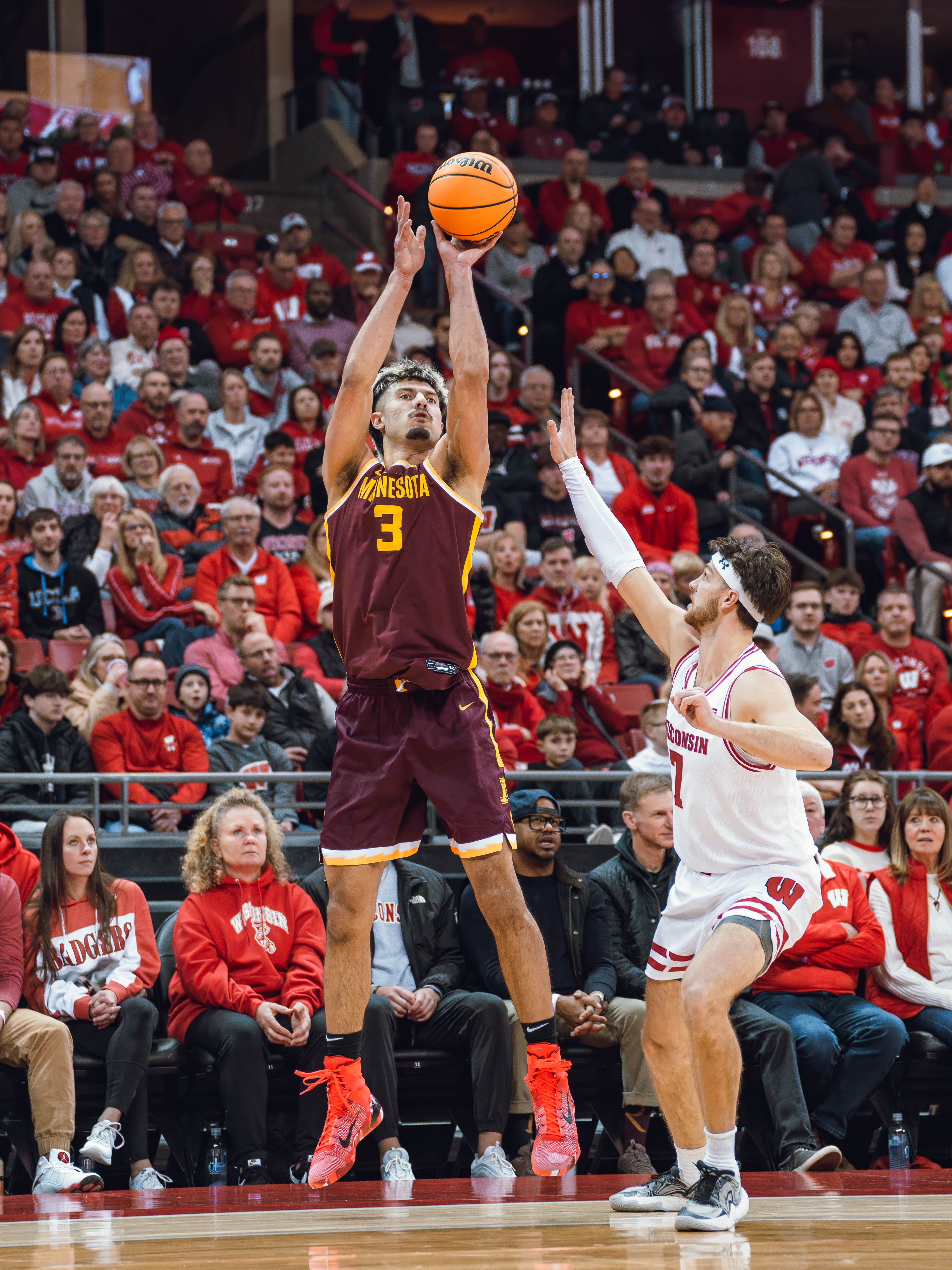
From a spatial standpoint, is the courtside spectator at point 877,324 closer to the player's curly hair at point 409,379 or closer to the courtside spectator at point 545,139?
the courtside spectator at point 545,139

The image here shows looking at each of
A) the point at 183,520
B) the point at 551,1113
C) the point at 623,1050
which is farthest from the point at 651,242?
the point at 551,1113

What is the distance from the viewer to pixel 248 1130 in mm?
6668

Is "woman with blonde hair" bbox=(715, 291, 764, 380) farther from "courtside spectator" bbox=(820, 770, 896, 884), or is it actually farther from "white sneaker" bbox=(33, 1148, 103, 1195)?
"white sneaker" bbox=(33, 1148, 103, 1195)

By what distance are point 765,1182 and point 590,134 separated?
14.7m

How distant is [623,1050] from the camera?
7.16 metres

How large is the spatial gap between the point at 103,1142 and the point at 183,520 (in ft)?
16.7

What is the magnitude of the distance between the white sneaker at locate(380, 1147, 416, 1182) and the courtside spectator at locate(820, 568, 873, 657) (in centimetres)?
528

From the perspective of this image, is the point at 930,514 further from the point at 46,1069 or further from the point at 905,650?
the point at 46,1069

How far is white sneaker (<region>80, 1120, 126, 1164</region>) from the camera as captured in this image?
21.1 ft

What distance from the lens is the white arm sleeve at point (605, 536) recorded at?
5438mm

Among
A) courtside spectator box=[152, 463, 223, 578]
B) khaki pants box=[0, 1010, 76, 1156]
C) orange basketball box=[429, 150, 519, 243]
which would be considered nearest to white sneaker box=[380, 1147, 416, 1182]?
khaki pants box=[0, 1010, 76, 1156]

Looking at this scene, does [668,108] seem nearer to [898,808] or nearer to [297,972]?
[898,808]

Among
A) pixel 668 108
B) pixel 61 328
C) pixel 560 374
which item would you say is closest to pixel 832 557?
pixel 560 374

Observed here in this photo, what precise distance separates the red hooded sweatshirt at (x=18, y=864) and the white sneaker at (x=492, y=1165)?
7.49 feet
